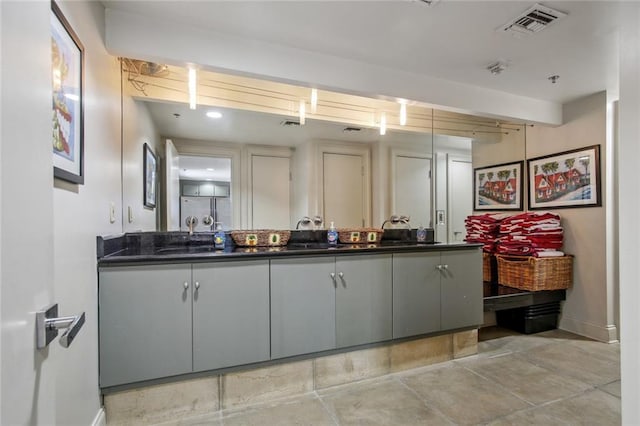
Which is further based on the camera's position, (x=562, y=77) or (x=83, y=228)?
(x=562, y=77)

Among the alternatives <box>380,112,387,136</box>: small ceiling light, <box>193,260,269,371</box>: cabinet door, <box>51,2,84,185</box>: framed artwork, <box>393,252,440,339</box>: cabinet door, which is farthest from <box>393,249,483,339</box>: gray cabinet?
<box>51,2,84,185</box>: framed artwork

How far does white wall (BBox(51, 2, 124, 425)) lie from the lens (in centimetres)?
123

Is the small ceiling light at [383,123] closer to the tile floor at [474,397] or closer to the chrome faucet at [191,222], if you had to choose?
the chrome faucet at [191,222]

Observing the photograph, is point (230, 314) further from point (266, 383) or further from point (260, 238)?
point (260, 238)

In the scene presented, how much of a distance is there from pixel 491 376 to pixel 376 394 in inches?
36.6

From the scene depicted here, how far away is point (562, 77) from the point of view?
2.65 meters

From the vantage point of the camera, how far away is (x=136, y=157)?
223 cm

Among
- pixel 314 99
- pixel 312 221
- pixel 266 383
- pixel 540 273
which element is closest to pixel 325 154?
pixel 314 99

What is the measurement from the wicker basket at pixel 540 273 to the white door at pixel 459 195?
2.16 ft

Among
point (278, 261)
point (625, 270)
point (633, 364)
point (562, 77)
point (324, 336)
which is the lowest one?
point (324, 336)

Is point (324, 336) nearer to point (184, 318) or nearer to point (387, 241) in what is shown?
point (184, 318)

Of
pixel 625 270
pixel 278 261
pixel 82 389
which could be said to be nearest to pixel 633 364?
pixel 625 270

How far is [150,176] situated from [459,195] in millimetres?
3330

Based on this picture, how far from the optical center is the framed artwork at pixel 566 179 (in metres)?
2.98
